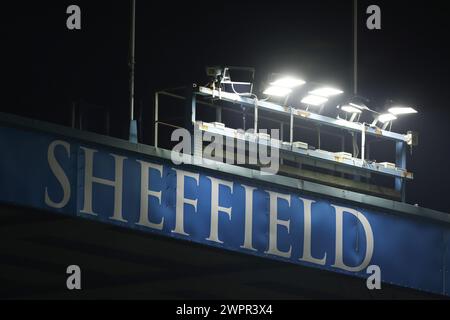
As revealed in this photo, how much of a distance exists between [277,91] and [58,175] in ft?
19.0

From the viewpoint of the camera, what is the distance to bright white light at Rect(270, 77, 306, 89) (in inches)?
813

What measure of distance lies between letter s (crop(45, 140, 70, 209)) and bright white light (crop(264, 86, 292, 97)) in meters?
5.37

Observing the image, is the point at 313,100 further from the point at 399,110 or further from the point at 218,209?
the point at 218,209

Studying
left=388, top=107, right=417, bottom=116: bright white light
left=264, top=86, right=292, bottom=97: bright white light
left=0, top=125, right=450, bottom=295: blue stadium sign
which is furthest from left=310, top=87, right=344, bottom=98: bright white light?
left=0, top=125, right=450, bottom=295: blue stadium sign

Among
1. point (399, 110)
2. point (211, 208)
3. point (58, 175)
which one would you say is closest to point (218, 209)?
point (211, 208)

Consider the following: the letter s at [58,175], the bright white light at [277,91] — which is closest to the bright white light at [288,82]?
the bright white light at [277,91]

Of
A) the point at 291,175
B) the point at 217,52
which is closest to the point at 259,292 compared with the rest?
the point at 291,175

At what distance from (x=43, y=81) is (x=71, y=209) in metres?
10.5

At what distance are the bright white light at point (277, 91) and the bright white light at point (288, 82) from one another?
0.42 ft

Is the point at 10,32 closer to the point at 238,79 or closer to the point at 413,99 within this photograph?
the point at 238,79

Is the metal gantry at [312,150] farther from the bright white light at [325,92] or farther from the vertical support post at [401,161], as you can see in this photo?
the bright white light at [325,92]

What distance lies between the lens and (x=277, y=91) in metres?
21.0

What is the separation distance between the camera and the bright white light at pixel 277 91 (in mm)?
20953

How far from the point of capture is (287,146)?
67.9ft
